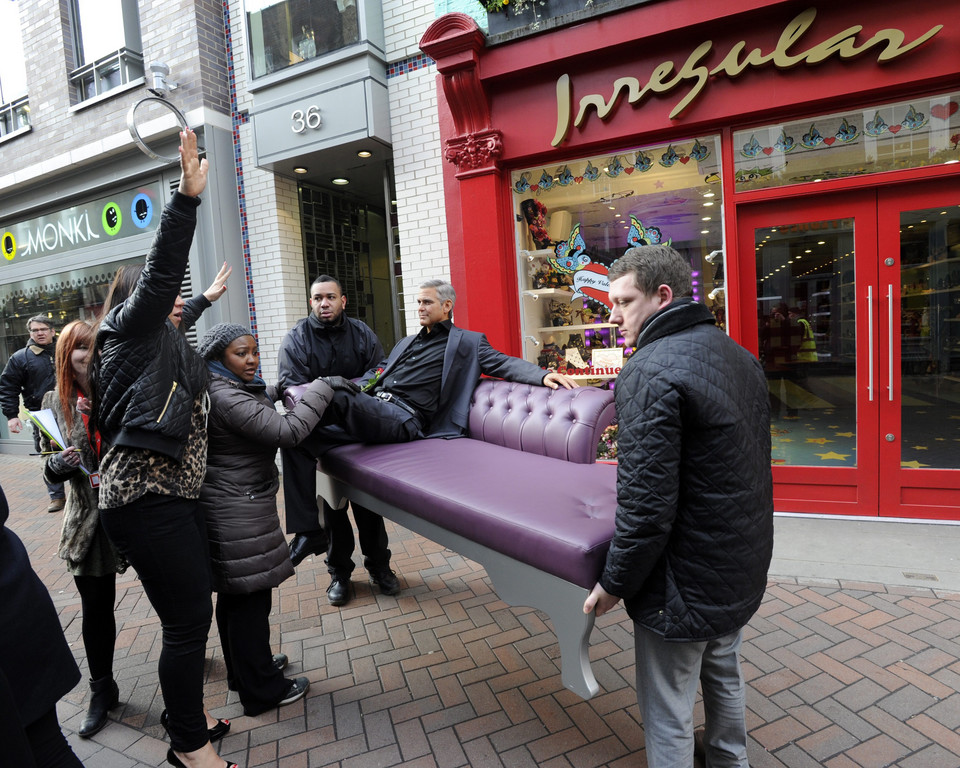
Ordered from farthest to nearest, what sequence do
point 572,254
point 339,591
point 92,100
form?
point 92,100 < point 572,254 < point 339,591

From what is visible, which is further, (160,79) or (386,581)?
(160,79)

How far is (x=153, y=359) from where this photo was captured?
2.09 m

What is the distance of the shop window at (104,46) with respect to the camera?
7562 mm

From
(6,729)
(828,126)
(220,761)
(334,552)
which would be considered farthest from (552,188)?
(6,729)

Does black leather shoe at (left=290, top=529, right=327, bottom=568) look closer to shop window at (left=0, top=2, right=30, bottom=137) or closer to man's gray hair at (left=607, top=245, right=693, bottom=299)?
man's gray hair at (left=607, top=245, right=693, bottom=299)

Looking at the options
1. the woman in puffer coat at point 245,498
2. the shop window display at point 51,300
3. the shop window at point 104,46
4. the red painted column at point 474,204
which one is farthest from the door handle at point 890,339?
the shop window at point 104,46

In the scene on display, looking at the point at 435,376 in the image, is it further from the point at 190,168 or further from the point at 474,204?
the point at 474,204

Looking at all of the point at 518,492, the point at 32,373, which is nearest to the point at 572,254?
the point at 518,492

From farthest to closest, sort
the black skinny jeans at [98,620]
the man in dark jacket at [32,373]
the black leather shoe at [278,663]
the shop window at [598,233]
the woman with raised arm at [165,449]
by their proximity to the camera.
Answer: the man in dark jacket at [32,373]
the shop window at [598,233]
the black leather shoe at [278,663]
the black skinny jeans at [98,620]
the woman with raised arm at [165,449]

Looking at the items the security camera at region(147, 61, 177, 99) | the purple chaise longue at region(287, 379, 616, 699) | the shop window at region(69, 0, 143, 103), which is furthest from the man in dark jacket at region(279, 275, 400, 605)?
the shop window at region(69, 0, 143, 103)

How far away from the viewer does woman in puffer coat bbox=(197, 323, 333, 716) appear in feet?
8.17

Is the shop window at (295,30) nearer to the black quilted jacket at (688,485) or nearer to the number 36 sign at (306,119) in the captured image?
the number 36 sign at (306,119)

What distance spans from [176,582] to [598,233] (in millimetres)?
4640

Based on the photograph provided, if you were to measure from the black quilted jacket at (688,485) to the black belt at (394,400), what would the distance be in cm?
195
